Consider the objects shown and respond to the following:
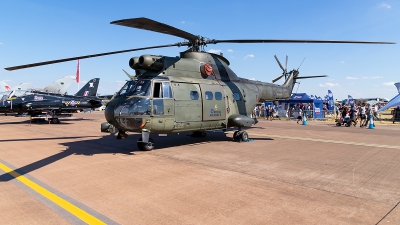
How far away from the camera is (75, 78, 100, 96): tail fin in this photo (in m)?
30.6

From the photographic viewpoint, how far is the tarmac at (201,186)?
4.00 meters

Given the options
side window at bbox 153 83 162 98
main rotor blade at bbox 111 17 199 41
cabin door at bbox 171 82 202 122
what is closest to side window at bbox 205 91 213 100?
cabin door at bbox 171 82 202 122

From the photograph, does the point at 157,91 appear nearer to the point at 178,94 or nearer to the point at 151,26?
the point at 178,94

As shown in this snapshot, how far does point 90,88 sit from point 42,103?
8.17 metres

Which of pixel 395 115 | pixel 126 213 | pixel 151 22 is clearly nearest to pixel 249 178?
pixel 126 213

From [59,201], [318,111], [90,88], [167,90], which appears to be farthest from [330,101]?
[59,201]

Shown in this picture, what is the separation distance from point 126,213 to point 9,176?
4.01 m

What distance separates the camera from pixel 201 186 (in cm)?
543

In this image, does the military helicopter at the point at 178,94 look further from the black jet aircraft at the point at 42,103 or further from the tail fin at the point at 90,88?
the tail fin at the point at 90,88

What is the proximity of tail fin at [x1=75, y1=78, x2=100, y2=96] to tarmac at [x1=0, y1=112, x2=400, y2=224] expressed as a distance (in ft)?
73.8

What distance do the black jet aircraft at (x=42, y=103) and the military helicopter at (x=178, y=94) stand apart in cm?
1637

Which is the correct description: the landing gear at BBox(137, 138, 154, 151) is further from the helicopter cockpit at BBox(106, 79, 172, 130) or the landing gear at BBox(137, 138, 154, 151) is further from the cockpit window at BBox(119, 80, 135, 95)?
the cockpit window at BBox(119, 80, 135, 95)

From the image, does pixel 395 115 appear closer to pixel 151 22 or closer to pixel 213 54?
pixel 213 54

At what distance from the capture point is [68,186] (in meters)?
5.50
